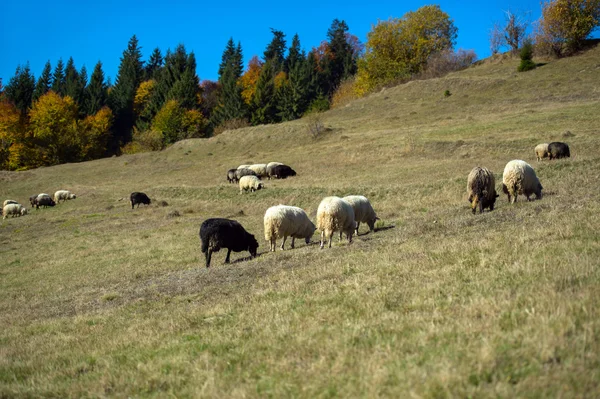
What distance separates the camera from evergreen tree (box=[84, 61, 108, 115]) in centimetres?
9725

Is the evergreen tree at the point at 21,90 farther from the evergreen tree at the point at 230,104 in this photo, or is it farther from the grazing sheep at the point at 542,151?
the grazing sheep at the point at 542,151

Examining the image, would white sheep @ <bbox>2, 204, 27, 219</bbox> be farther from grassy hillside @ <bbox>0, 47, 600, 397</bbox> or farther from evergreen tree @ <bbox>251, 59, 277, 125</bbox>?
evergreen tree @ <bbox>251, 59, 277, 125</bbox>

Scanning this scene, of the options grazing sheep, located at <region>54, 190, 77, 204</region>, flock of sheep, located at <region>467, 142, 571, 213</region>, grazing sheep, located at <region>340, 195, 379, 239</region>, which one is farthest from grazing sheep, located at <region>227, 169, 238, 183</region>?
flock of sheep, located at <region>467, 142, 571, 213</region>

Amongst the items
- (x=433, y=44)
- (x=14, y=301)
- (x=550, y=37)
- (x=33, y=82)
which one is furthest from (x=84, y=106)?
(x=14, y=301)

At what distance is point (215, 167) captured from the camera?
50.9 m

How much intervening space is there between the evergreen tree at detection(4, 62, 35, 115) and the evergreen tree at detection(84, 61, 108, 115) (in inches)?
424

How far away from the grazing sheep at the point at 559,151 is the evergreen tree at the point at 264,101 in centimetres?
6442

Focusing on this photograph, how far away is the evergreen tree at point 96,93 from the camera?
319ft

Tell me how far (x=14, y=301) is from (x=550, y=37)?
2980 inches

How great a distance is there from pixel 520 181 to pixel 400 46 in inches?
2863

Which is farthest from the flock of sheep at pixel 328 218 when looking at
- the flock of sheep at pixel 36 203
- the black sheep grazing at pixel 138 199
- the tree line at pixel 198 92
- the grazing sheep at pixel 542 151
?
the tree line at pixel 198 92

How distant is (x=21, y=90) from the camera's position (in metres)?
98.2

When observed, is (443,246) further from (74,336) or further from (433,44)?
(433,44)

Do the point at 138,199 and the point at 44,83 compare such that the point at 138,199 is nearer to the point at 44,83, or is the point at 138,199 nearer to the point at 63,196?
the point at 63,196
